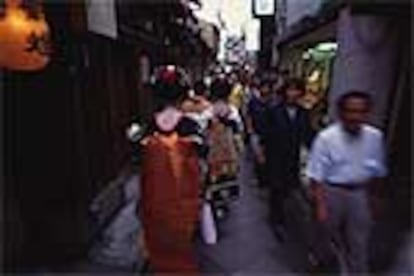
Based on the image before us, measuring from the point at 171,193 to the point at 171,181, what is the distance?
103 millimetres

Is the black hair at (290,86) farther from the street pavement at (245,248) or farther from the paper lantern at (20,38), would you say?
the paper lantern at (20,38)

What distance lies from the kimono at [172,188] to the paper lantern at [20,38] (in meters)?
1.19

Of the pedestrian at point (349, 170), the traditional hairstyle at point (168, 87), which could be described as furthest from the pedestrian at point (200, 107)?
the pedestrian at point (349, 170)

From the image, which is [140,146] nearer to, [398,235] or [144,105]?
[398,235]

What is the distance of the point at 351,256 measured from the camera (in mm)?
9164

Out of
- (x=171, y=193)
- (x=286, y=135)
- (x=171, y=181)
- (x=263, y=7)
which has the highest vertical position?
(x=263, y=7)

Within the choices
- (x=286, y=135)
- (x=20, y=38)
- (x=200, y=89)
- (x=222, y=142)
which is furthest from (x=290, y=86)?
(x=20, y=38)

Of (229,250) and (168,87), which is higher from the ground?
(168,87)

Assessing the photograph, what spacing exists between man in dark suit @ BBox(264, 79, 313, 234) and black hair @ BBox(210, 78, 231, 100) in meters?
0.80

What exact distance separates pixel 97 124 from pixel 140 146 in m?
6.36

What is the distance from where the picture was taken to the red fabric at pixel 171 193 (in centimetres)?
884

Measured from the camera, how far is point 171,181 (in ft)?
29.0

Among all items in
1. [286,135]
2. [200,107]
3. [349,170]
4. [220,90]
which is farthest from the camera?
[220,90]

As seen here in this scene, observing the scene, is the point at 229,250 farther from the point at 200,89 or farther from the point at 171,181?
the point at 171,181
